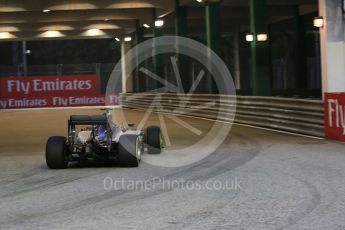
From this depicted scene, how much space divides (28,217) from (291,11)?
1359 inches

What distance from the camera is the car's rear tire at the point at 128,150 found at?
1111 cm

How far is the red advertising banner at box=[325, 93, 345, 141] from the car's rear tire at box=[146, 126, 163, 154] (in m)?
4.63

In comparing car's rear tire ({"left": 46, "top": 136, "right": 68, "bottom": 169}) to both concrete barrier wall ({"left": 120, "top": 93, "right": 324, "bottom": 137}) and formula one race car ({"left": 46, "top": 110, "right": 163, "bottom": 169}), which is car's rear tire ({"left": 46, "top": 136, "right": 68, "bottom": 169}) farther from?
concrete barrier wall ({"left": 120, "top": 93, "right": 324, "bottom": 137})

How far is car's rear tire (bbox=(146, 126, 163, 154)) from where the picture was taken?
13107mm

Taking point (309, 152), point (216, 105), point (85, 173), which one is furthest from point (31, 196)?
point (216, 105)

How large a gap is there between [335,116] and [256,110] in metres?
6.00

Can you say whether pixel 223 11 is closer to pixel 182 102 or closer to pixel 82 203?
pixel 182 102

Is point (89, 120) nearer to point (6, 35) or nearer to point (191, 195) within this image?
point (191, 195)

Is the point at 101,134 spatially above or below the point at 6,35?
below

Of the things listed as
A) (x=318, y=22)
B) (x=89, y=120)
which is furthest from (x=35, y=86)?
(x=89, y=120)

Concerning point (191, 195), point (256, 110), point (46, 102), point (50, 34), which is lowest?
point (191, 195)

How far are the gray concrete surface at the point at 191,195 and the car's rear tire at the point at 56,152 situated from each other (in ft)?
0.79

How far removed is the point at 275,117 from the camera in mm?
19547

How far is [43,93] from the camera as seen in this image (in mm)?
47750
